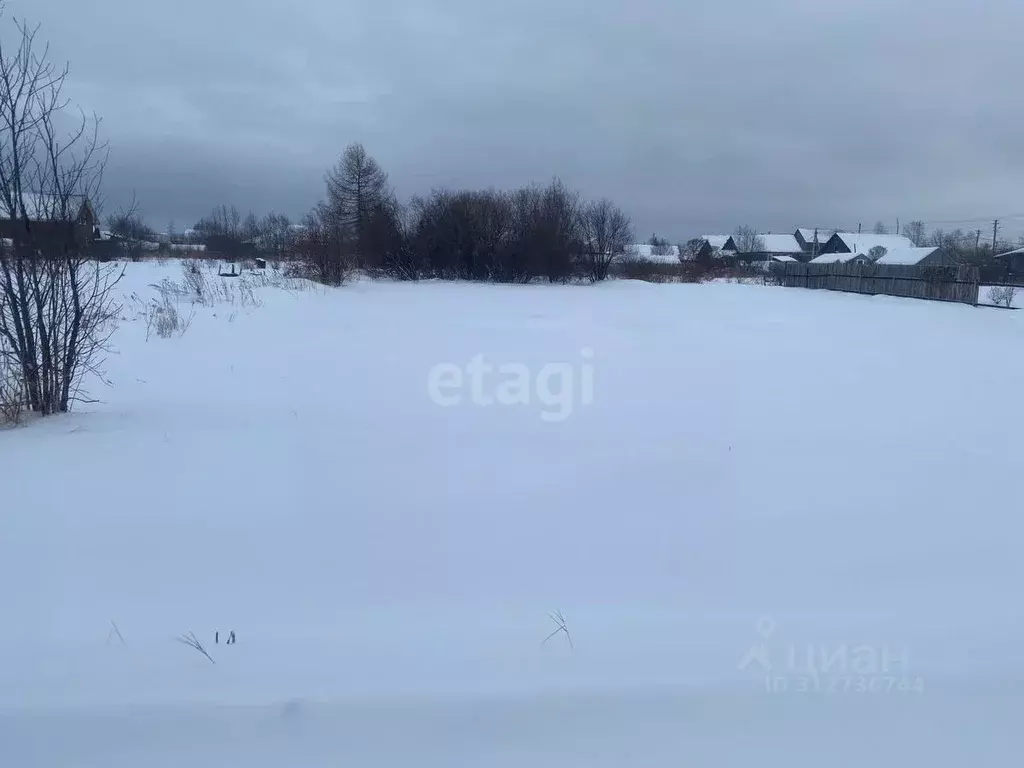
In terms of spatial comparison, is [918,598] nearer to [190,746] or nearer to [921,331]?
[190,746]

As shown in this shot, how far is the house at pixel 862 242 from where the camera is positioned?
182 feet

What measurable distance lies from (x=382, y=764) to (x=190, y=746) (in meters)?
0.59

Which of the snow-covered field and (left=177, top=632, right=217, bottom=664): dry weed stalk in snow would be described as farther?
(left=177, top=632, right=217, bottom=664): dry weed stalk in snow

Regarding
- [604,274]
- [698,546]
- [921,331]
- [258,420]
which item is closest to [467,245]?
[604,274]

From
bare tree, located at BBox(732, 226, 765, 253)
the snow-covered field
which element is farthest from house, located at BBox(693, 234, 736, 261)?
the snow-covered field

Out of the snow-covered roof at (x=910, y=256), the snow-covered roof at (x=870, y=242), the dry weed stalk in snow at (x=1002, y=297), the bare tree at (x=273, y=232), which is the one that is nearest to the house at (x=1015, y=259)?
the snow-covered roof at (x=910, y=256)

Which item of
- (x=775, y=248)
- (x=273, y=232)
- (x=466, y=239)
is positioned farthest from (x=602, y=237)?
(x=775, y=248)

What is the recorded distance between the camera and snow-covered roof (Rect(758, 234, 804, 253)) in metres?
77.8

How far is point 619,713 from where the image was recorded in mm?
2234

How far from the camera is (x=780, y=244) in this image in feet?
266

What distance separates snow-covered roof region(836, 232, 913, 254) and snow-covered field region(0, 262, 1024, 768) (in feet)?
185

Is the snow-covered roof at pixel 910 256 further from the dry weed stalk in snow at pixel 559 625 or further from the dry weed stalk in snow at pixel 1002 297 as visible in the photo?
the dry weed stalk in snow at pixel 559 625

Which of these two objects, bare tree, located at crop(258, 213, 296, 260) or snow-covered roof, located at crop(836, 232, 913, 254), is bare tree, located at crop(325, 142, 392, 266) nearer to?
bare tree, located at crop(258, 213, 296, 260)

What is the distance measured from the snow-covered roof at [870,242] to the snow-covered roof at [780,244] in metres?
17.7
